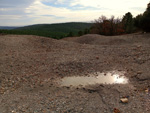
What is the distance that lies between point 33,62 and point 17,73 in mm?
1140

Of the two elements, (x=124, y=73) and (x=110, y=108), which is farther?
(x=124, y=73)

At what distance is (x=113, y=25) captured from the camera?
694 inches

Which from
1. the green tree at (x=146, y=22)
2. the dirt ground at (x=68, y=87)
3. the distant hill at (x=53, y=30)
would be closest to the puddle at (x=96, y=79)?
the dirt ground at (x=68, y=87)

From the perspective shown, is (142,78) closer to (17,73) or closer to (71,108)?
(71,108)

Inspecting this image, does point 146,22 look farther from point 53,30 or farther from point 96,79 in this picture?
point 53,30

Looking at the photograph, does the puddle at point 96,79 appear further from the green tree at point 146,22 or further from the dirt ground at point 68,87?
the green tree at point 146,22

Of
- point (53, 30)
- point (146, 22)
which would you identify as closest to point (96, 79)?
point (146, 22)

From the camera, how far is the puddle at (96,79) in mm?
4212

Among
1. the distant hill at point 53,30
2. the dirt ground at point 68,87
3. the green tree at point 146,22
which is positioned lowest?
the dirt ground at point 68,87

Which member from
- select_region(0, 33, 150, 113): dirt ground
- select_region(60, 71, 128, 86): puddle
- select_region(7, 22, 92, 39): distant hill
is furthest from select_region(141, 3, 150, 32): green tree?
select_region(7, 22, 92, 39): distant hill

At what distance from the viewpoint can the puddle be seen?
4.21 m

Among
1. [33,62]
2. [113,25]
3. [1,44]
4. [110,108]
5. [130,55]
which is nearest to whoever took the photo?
[110,108]

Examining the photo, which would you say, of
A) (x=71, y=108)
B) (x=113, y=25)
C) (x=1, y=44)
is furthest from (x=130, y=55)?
(x=113, y=25)

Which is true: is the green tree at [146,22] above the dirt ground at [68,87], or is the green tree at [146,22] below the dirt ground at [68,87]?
above
